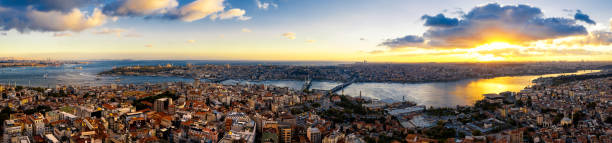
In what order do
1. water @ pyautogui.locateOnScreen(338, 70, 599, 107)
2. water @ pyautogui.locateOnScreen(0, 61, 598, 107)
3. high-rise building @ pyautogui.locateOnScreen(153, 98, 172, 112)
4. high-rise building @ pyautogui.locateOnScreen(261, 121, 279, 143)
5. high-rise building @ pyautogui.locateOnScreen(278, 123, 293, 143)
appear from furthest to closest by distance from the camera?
water @ pyautogui.locateOnScreen(0, 61, 598, 107) → water @ pyautogui.locateOnScreen(338, 70, 599, 107) → high-rise building @ pyautogui.locateOnScreen(153, 98, 172, 112) → high-rise building @ pyautogui.locateOnScreen(278, 123, 293, 143) → high-rise building @ pyautogui.locateOnScreen(261, 121, 279, 143)

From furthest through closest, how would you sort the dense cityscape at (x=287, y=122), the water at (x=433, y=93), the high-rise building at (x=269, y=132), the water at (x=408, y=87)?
the water at (x=408, y=87)
the water at (x=433, y=93)
the dense cityscape at (x=287, y=122)
the high-rise building at (x=269, y=132)

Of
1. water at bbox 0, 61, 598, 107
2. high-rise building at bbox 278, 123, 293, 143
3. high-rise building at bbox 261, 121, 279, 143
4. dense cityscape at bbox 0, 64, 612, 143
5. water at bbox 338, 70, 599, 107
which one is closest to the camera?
high-rise building at bbox 261, 121, 279, 143

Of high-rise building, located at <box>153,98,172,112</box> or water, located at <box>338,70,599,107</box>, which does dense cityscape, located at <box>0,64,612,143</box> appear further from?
water, located at <box>338,70,599,107</box>

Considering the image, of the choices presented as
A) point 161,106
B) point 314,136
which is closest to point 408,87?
point 161,106

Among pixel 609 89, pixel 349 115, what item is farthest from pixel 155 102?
pixel 609 89

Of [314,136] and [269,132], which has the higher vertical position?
[269,132]

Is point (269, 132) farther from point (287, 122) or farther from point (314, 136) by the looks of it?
point (287, 122)

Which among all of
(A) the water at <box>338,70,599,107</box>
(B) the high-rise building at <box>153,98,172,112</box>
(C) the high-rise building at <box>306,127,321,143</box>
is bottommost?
(A) the water at <box>338,70,599,107</box>

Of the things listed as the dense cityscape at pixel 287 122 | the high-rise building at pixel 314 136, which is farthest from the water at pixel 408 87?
the high-rise building at pixel 314 136

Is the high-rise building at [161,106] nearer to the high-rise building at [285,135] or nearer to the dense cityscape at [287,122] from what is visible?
the dense cityscape at [287,122]

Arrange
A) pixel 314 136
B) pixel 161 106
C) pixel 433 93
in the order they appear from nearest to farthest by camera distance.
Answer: pixel 314 136, pixel 161 106, pixel 433 93

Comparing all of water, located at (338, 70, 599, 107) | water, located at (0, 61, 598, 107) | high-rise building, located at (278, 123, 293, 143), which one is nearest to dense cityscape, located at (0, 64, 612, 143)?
high-rise building, located at (278, 123, 293, 143)
